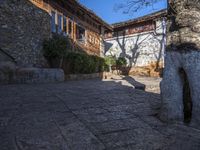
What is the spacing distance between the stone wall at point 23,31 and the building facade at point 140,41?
9.38m

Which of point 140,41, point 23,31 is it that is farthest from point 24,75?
point 140,41

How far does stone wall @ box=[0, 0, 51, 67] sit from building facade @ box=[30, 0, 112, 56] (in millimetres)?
654

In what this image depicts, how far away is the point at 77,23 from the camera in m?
13.1

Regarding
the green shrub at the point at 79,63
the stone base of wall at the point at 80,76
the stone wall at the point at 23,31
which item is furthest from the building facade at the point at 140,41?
the stone wall at the point at 23,31

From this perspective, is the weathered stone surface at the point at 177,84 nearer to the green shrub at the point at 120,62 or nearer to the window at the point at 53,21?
the window at the point at 53,21

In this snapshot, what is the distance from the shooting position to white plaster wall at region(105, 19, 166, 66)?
16.2 m

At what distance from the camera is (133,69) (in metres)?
17.0

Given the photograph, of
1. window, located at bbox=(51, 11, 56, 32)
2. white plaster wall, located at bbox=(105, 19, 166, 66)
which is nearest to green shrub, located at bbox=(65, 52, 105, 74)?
window, located at bbox=(51, 11, 56, 32)

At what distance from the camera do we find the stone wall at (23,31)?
24.8 ft

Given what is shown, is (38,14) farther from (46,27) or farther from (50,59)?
(50,59)

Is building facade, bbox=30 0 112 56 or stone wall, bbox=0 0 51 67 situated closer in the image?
stone wall, bbox=0 0 51 67

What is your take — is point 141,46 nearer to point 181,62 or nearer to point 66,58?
point 66,58

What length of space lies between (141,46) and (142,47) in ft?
0.48

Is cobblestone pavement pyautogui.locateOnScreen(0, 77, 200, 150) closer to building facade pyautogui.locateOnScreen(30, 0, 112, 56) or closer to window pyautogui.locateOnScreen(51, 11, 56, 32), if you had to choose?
building facade pyautogui.locateOnScreen(30, 0, 112, 56)
